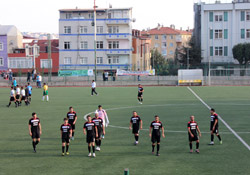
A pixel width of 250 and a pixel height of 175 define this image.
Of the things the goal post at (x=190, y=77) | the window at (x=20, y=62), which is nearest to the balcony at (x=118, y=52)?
the window at (x=20, y=62)

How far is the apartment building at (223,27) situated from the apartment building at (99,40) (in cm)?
1617

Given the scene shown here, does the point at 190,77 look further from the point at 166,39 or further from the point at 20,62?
the point at 166,39

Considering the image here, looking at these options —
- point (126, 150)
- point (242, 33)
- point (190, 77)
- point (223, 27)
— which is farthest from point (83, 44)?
point (126, 150)

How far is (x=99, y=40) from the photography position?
84.9 meters

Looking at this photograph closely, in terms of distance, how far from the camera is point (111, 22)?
275ft

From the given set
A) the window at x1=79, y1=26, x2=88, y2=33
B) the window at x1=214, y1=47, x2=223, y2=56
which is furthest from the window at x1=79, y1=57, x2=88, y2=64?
the window at x1=214, y1=47, x2=223, y2=56

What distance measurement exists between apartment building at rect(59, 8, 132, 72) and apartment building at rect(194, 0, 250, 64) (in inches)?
636

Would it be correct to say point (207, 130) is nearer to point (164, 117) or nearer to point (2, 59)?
point (164, 117)

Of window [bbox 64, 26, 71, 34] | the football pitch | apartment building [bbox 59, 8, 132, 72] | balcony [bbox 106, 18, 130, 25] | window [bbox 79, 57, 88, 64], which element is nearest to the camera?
the football pitch

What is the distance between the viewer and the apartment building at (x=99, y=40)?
277 ft

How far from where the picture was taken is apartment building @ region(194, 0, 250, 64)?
79.0 meters

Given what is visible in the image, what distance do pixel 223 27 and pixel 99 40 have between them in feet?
85.7

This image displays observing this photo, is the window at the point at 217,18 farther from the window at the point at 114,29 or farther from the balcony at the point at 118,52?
the window at the point at 114,29

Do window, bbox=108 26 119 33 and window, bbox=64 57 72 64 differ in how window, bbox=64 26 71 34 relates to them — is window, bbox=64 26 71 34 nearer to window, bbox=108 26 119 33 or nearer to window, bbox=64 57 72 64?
window, bbox=64 57 72 64
